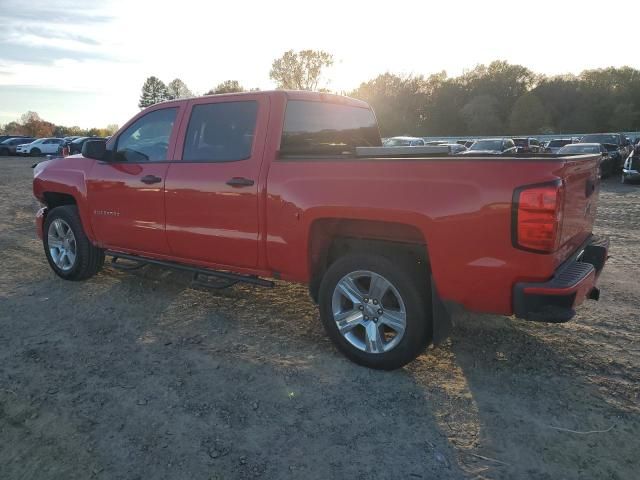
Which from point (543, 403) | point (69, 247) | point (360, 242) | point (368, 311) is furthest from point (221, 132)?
point (543, 403)

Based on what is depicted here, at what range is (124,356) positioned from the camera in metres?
3.71

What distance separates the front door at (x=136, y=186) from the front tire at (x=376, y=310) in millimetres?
1889

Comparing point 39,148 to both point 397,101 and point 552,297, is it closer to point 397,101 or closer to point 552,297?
point 552,297

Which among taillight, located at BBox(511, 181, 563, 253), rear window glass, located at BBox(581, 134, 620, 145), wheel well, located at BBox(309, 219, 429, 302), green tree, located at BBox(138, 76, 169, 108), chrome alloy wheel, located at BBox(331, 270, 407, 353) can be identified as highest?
green tree, located at BBox(138, 76, 169, 108)

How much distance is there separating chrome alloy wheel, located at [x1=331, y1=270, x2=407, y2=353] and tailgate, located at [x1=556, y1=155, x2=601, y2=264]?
109 centimetres

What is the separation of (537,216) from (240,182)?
2.18 meters

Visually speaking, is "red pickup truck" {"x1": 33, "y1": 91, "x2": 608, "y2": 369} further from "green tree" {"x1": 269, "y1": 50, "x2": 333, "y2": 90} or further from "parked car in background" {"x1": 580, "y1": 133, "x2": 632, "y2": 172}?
"green tree" {"x1": 269, "y1": 50, "x2": 333, "y2": 90}

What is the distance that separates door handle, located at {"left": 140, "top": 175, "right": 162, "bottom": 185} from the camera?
440cm

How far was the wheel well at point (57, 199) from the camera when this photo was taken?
5609mm

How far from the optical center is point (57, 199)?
569 centimetres

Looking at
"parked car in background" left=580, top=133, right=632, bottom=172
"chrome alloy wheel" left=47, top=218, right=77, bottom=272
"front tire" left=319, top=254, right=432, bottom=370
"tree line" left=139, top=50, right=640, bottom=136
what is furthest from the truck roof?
"tree line" left=139, top=50, right=640, bottom=136

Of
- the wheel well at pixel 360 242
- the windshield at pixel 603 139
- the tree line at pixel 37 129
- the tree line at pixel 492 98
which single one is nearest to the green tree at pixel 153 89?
the tree line at pixel 37 129

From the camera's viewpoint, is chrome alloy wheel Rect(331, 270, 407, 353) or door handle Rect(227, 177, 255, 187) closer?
chrome alloy wheel Rect(331, 270, 407, 353)

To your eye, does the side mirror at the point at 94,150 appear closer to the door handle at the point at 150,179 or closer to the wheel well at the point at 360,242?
the door handle at the point at 150,179
